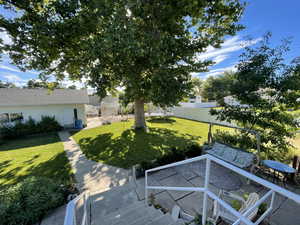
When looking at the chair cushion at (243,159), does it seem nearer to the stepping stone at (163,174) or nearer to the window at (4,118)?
the stepping stone at (163,174)

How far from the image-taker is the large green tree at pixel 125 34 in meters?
4.92

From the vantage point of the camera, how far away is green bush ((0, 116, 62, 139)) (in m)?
10.2

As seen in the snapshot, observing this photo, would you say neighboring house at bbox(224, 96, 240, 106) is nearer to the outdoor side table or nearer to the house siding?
the outdoor side table

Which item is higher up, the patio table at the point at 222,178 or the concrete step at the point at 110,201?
the patio table at the point at 222,178

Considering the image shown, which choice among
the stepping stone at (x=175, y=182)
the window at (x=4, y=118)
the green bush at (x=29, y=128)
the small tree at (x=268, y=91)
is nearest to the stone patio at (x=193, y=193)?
the stepping stone at (x=175, y=182)

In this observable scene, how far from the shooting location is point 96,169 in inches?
211

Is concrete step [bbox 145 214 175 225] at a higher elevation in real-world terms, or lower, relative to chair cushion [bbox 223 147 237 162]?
lower

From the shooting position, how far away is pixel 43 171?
17.2ft

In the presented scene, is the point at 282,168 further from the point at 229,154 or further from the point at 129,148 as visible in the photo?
the point at 129,148

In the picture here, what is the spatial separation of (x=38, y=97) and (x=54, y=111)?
1.79 metres

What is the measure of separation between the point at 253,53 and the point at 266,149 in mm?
3625

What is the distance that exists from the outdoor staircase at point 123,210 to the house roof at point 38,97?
1084 centimetres

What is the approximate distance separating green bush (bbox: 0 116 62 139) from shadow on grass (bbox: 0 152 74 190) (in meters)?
5.92

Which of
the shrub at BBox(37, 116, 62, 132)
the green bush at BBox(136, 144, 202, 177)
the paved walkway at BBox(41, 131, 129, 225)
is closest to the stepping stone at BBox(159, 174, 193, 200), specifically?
the green bush at BBox(136, 144, 202, 177)
